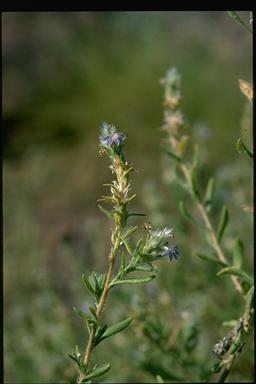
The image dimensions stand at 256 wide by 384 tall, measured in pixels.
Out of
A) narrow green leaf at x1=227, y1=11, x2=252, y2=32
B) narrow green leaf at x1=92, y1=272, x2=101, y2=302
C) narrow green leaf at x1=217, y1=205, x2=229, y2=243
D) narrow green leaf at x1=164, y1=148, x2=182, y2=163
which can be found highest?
narrow green leaf at x1=227, y1=11, x2=252, y2=32

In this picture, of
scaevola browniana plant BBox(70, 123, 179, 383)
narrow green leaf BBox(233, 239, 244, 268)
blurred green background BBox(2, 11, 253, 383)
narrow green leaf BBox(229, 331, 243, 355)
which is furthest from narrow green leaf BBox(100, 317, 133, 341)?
blurred green background BBox(2, 11, 253, 383)

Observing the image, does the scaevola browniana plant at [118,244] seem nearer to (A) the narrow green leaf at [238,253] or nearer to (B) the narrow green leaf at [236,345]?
(B) the narrow green leaf at [236,345]

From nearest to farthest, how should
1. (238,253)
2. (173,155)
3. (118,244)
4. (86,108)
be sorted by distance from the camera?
(118,244) < (238,253) < (173,155) < (86,108)

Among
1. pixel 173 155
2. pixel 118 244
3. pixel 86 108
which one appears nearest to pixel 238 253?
pixel 173 155

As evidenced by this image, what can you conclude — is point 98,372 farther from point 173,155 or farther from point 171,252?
point 173,155

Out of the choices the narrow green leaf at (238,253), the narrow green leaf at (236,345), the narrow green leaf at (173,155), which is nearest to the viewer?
the narrow green leaf at (236,345)

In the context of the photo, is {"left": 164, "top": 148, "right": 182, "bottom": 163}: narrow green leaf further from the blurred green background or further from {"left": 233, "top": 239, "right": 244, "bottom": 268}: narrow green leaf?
the blurred green background

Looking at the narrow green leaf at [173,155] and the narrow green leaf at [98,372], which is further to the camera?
the narrow green leaf at [173,155]

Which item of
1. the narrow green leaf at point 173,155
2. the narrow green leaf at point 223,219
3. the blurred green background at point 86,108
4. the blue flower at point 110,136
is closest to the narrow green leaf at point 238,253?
the narrow green leaf at point 223,219
